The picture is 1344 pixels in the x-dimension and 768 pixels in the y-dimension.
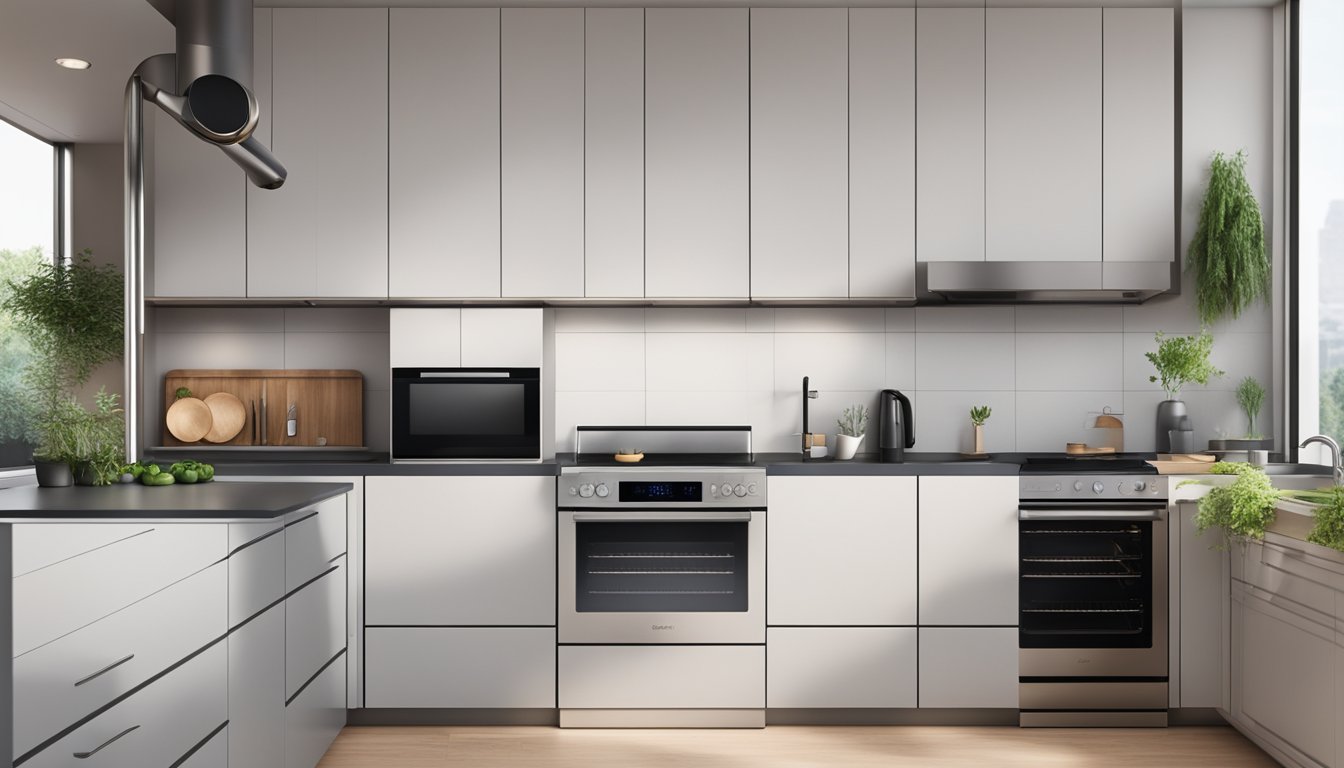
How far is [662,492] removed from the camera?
3.18 metres

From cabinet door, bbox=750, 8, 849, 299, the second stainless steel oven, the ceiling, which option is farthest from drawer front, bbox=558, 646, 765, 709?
the ceiling

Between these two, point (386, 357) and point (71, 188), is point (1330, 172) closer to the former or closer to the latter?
point (386, 357)

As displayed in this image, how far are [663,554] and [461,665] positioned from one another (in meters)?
0.86

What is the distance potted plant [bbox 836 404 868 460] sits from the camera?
350cm

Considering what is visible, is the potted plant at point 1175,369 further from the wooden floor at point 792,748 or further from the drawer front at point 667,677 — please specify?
the drawer front at point 667,677

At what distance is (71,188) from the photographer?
369cm

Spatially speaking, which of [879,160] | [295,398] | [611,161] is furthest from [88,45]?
[879,160]

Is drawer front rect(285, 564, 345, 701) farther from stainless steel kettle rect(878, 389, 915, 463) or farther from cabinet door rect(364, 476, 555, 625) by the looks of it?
stainless steel kettle rect(878, 389, 915, 463)

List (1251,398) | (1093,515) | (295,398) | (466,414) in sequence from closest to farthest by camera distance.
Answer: (1093,515) → (466,414) → (1251,398) → (295,398)

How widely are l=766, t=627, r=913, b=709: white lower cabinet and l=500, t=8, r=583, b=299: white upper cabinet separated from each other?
1.58 m

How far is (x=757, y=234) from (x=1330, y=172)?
227cm

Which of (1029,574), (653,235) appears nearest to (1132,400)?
(1029,574)

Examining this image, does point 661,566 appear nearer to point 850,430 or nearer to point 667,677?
point 667,677

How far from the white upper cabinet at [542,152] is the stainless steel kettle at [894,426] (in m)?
1.33
